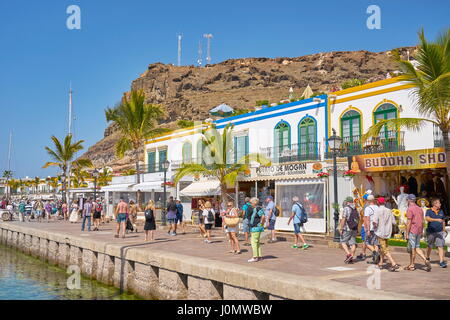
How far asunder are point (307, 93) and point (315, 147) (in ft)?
22.1

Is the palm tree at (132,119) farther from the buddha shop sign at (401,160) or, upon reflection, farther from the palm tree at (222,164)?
the buddha shop sign at (401,160)

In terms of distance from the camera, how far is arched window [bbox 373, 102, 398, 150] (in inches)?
731

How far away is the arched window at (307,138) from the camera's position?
21.6m

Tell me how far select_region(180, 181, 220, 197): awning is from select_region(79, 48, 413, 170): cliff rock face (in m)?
85.3

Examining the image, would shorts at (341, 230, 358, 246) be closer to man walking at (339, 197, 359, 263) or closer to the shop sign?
man walking at (339, 197, 359, 263)

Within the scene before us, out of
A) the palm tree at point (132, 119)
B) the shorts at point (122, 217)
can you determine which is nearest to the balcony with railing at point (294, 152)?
the shorts at point (122, 217)

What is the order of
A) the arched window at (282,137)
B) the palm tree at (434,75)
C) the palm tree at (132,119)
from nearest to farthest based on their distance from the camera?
the palm tree at (434,75), the arched window at (282,137), the palm tree at (132,119)

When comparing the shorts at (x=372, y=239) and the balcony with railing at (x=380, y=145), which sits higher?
the balcony with railing at (x=380, y=145)

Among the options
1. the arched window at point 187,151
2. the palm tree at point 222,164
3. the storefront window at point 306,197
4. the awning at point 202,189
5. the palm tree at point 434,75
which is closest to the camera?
the palm tree at point 434,75

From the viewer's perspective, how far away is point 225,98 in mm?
119500

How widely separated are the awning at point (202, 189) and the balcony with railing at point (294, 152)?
10.3ft

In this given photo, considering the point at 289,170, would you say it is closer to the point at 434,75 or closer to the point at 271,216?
the point at 271,216

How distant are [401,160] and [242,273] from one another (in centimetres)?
998
